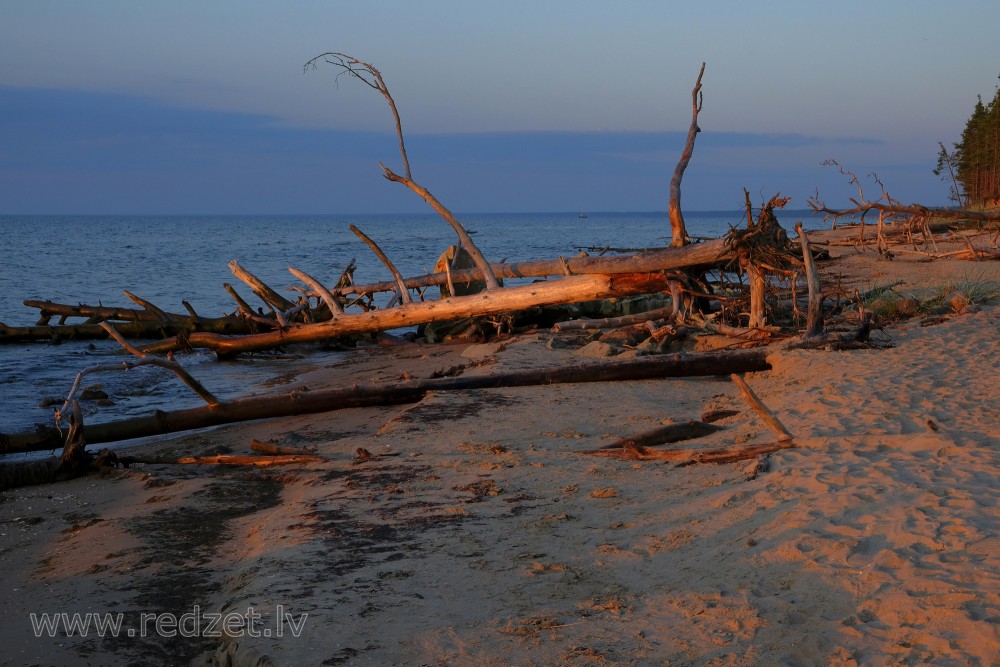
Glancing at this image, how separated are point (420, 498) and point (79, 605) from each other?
180 cm

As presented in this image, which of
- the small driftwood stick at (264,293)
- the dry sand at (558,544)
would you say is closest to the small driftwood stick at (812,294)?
the dry sand at (558,544)

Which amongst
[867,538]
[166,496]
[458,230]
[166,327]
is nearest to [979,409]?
[867,538]

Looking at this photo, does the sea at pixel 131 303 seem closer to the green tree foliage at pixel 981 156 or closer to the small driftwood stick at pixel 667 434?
the small driftwood stick at pixel 667 434

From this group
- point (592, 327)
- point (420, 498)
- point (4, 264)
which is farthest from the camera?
point (4, 264)

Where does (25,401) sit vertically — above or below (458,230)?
below

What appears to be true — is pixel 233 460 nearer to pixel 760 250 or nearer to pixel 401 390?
pixel 401 390

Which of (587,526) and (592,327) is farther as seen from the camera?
(592,327)

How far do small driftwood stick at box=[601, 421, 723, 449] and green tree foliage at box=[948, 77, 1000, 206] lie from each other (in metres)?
37.8

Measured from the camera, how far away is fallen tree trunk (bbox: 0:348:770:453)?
7.14 m

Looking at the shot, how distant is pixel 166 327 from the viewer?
1309 cm

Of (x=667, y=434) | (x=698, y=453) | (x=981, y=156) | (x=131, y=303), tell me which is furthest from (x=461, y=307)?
(x=981, y=156)

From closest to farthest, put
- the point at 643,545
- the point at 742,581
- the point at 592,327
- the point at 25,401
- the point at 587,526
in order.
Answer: the point at 742,581 → the point at 643,545 → the point at 587,526 → the point at 25,401 → the point at 592,327

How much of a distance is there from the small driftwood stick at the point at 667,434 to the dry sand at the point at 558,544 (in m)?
0.16

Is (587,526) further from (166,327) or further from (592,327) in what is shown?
(166,327)
